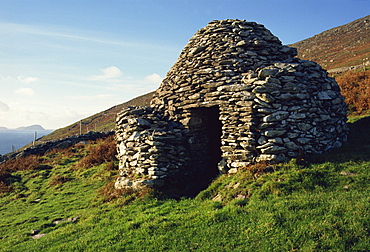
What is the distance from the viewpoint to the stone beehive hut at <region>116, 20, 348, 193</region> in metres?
9.95

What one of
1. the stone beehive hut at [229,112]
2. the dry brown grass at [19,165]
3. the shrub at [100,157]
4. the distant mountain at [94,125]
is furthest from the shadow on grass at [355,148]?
the distant mountain at [94,125]

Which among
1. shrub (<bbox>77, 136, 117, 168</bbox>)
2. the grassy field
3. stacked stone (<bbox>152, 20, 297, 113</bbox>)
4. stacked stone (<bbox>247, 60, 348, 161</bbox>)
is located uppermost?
stacked stone (<bbox>152, 20, 297, 113</bbox>)

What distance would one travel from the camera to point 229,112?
10.7 meters

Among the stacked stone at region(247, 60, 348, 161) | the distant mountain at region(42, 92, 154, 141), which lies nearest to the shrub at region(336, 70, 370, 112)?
the stacked stone at region(247, 60, 348, 161)

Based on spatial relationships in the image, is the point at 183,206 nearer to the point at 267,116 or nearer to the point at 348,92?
the point at 267,116

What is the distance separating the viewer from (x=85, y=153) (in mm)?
20234

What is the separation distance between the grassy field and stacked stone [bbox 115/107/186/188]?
0.80 metres

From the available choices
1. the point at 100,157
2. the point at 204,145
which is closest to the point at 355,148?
the point at 204,145

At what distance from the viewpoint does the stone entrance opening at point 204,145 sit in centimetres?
1173

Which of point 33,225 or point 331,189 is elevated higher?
point 331,189

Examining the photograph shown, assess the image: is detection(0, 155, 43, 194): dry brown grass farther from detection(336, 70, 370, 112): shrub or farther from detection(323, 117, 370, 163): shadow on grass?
detection(336, 70, 370, 112): shrub

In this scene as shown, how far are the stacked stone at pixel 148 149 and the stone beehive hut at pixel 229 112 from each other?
4cm

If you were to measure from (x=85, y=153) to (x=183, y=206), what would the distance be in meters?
14.0

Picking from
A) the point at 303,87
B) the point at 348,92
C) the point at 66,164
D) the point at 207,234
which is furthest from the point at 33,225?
the point at 348,92
